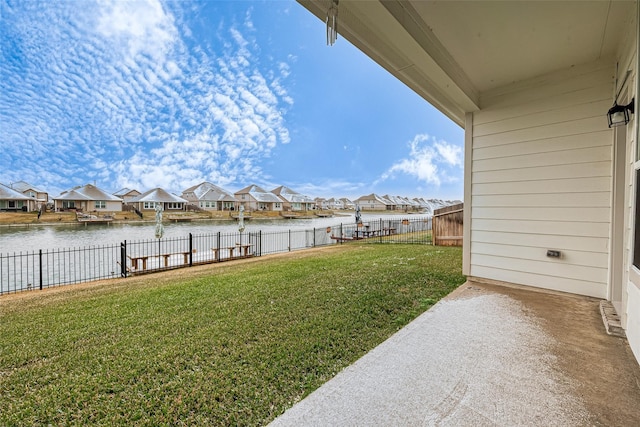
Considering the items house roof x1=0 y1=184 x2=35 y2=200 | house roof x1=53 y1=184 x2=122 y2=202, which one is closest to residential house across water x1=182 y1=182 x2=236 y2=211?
house roof x1=53 y1=184 x2=122 y2=202

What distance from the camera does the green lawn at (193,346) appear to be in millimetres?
1787

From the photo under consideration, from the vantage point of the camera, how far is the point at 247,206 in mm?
46969

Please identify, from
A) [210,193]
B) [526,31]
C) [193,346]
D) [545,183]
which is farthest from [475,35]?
[210,193]

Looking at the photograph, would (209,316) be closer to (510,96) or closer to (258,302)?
(258,302)

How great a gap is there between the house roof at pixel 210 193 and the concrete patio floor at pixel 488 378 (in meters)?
43.6

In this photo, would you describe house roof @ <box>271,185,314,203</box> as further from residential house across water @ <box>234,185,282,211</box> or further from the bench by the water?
the bench by the water

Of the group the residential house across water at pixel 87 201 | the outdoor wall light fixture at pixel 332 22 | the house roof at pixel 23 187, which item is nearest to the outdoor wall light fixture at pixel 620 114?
the outdoor wall light fixture at pixel 332 22

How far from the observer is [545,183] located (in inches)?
151

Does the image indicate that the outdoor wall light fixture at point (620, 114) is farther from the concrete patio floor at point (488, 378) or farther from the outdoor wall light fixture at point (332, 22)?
the outdoor wall light fixture at point (332, 22)

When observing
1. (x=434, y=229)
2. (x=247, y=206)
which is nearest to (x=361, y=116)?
(x=247, y=206)

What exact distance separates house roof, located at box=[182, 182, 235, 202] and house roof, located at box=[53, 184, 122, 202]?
39.9 feet

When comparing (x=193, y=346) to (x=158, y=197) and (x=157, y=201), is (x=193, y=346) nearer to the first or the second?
(x=157, y=201)

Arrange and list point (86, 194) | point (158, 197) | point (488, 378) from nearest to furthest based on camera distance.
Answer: point (488, 378) → point (86, 194) → point (158, 197)

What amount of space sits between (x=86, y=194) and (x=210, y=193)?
15.5 m
